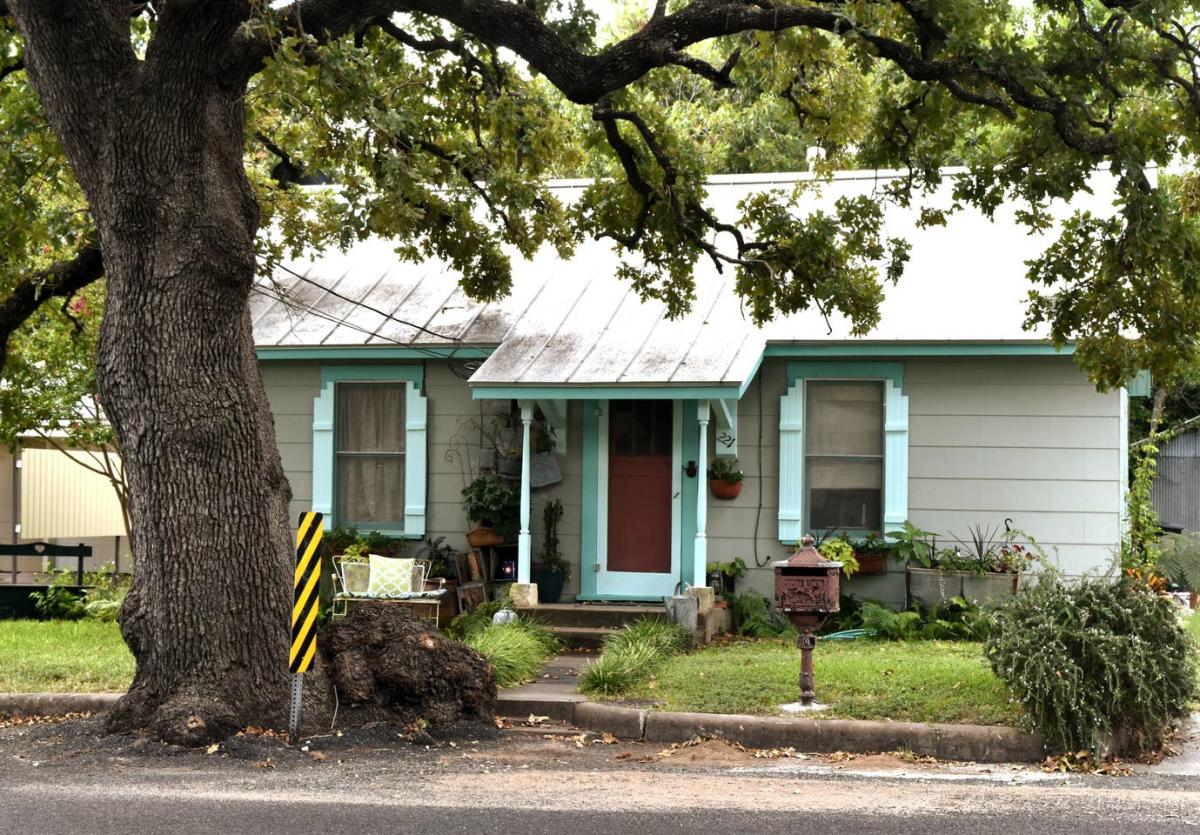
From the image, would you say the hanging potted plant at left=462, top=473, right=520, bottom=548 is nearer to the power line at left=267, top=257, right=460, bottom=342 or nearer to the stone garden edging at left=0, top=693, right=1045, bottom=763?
the power line at left=267, top=257, right=460, bottom=342

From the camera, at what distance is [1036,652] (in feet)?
27.9

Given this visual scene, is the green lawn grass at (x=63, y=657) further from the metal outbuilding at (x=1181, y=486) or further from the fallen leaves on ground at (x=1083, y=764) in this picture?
the metal outbuilding at (x=1181, y=486)

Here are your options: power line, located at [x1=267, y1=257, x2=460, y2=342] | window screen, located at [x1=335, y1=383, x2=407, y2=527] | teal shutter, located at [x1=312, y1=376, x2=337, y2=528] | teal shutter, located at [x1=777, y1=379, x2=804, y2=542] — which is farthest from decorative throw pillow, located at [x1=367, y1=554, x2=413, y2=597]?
teal shutter, located at [x1=777, y1=379, x2=804, y2=542]

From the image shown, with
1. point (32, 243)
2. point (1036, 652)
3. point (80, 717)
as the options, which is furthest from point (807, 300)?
point (32, 243)

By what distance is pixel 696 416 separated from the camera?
14078mm

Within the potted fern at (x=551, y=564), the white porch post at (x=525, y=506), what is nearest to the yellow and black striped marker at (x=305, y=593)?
the white porch post at (x=525, y=506)

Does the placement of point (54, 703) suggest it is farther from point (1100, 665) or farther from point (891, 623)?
point (1100, 665)

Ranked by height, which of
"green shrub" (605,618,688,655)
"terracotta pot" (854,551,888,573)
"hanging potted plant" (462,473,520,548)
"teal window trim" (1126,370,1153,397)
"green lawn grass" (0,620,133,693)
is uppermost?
"teal window trim" (1126,370,1153,397)

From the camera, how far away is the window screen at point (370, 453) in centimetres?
1510

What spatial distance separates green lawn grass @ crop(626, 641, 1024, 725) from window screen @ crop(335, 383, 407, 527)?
15.2 feet

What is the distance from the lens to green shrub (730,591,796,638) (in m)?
13.3

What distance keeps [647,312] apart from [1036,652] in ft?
22.4

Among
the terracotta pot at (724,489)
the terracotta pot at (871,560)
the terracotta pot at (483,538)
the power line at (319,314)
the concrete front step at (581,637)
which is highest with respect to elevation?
the power line at (319,314)

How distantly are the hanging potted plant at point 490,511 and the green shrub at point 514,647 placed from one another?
142 centimetres
